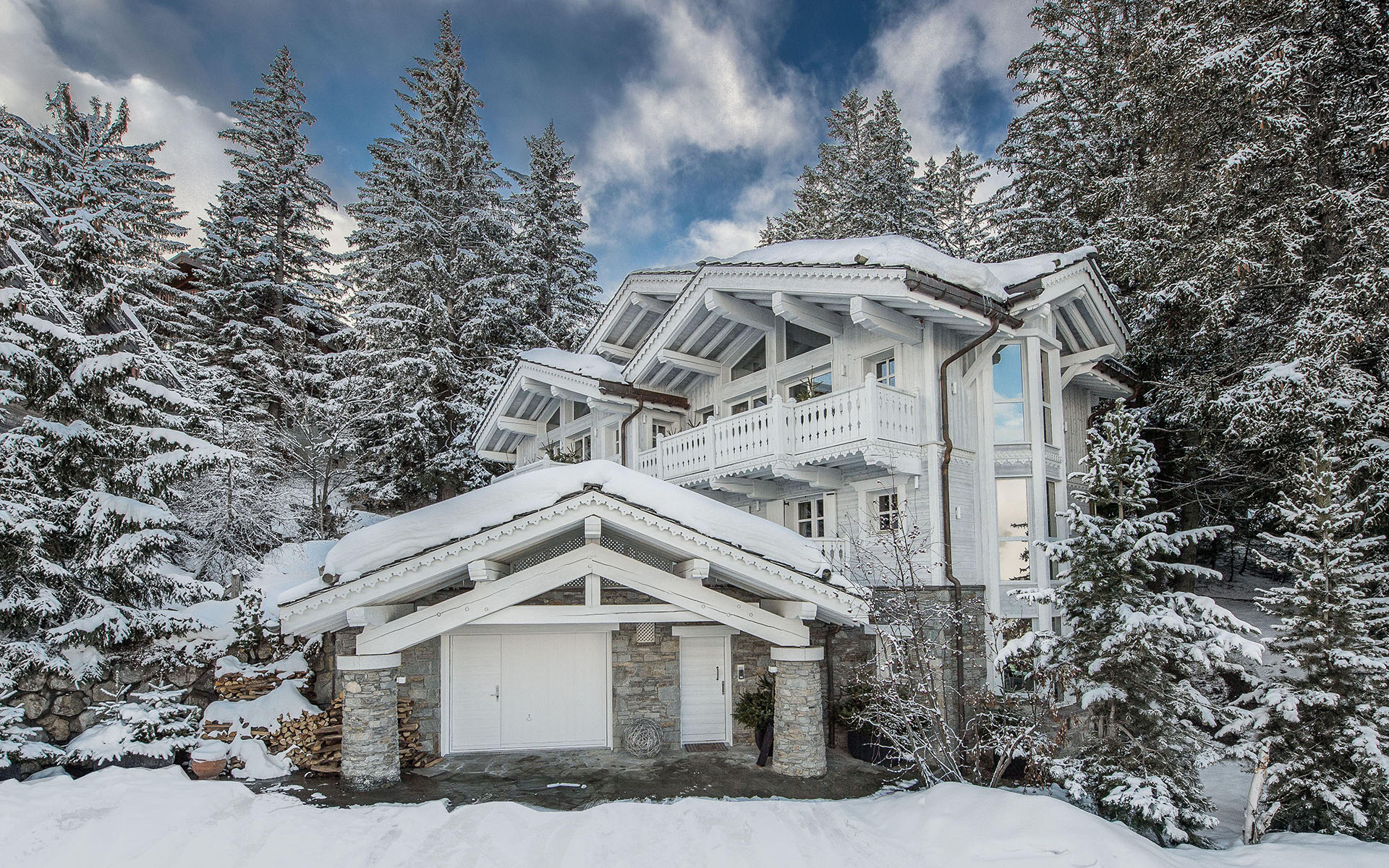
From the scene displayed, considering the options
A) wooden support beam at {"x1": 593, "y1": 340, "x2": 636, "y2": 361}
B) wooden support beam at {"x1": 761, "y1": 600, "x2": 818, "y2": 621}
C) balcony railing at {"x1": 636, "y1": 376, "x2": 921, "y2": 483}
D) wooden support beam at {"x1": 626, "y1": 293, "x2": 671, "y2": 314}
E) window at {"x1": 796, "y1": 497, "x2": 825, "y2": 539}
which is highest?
wooden support beam at {"x1": 626, "y1": 293, "x2": 671, "y2": 314}

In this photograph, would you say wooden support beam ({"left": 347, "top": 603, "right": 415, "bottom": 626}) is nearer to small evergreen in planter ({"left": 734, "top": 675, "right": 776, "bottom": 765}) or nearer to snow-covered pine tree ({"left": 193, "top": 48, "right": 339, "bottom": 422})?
small evergreen in planter ({"left": 734, "top": 675, "right": 776, "bottom": 765})

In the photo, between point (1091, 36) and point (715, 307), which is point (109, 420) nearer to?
point (715, 307)

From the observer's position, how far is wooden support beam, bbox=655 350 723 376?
Result: 1587 cm

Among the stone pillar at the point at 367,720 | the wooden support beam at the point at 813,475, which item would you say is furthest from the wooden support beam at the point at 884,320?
the stone pillar at the point at 367,720

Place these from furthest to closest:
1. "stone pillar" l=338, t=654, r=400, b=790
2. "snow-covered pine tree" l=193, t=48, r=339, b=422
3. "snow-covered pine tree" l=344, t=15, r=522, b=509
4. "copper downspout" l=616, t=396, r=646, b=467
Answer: "snow-covered pine tree" l=193, t=48, r=339, b=422 → "snow-covered pine tree" l=344, t=15, r=522, b=509 → "copper downspout" l=616, t=396, r=646, b=467 → "stone pillar" l=338, t=654, r=400, b=790

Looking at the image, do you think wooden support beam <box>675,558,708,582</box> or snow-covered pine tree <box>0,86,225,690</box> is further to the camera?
snow-covered pine tree <box>0,86,225,690</box>

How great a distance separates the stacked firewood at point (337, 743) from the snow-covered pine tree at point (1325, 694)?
34.1ft

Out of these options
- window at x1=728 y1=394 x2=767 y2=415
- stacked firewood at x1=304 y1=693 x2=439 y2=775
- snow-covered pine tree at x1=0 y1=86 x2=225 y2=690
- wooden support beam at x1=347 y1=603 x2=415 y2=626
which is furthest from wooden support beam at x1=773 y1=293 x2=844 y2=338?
snow-covered pine tree at x1=0 y1=86 x2=225 y2=690

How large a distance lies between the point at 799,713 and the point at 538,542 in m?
4.14

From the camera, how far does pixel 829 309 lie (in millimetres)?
13445

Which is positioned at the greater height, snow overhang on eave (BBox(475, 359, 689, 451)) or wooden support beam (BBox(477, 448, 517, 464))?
snow overhang on eave (BBox(475, 359, 689, 451))

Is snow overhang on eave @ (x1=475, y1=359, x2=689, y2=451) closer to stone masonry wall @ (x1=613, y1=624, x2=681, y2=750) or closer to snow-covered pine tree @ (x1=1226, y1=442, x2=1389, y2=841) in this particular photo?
stone masonry wall @ (x1=613, y1=624, x2=681, y2=750)

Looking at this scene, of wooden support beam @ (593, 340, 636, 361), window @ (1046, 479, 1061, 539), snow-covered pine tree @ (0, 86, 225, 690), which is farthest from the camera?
wooden support beam @ (593, 340, 636, 361)

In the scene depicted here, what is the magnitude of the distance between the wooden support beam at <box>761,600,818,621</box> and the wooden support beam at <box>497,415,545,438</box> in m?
13.7
